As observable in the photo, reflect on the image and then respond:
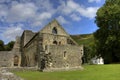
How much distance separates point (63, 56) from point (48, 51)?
2436mm

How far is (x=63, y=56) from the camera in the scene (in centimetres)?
3616

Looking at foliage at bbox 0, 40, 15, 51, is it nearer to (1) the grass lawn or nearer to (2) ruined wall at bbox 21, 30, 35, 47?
(2) ruined wall at bbox 21, 30, 35, 47

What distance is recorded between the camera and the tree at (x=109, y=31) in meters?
50.9

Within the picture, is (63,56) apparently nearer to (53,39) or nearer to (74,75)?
(74,75)

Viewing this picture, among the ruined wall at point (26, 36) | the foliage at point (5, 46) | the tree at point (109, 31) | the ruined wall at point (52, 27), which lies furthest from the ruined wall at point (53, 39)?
the foliage at point (5, 46)

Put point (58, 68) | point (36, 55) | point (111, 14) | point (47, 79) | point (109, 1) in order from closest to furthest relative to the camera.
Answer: point (47, 79) < point (58, 68) < point (36, 55) < point (111, 14) < point (109, 1)

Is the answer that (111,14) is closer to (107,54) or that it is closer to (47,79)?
(107,54)

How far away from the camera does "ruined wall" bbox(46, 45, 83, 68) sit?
3526cm

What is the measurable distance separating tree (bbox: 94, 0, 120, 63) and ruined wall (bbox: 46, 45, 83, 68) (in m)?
14.7

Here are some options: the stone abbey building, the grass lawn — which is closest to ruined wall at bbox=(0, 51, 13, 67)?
the stone abbey building

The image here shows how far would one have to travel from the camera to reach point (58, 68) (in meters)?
35.1

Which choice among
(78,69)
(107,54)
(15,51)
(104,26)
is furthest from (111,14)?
(15,51)

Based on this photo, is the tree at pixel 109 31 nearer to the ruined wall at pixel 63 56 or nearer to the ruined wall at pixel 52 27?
the ruined wall at pixel 52 27

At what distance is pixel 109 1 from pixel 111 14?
493 centimetres
